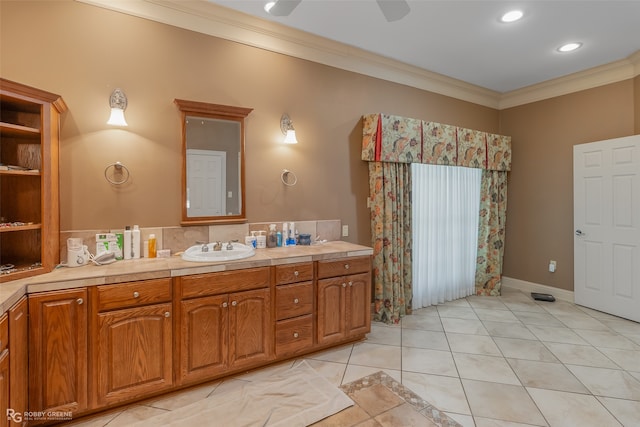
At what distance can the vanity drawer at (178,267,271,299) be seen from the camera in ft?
6.82

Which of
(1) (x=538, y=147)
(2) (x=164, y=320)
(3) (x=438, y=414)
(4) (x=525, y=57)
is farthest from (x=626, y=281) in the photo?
(2) (x=164, y=320)

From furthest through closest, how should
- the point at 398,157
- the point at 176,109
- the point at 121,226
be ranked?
the point at 398,157 < the point at 176,109 < the point at 121,226

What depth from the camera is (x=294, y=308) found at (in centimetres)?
249

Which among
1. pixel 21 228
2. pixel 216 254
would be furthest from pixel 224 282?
pixel 21 228

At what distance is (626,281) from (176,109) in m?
5.08

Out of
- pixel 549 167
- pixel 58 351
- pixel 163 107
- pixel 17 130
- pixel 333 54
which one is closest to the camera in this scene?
pixel 58 351

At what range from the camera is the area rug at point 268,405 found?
186 centimetres

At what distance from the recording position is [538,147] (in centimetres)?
434

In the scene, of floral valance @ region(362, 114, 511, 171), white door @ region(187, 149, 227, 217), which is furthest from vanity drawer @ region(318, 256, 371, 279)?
floral valance @ region(362, 114, 511, 171)

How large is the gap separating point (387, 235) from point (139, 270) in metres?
2.39

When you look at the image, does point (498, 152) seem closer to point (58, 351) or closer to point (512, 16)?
point (512, 16)

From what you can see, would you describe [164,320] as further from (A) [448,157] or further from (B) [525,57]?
(B) [525,57]

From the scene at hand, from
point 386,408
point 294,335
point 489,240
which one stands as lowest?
point 386,408

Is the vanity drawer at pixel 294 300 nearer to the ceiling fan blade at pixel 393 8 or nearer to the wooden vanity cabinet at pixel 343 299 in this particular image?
the wooden vanity cabinet at pixel 343 299
